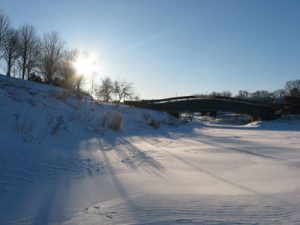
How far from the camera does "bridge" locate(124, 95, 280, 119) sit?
52938mm

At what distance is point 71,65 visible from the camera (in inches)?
2296

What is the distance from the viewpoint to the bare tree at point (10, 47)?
5109cm

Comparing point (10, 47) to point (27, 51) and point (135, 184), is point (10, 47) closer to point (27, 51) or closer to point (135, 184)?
point (27, 51)

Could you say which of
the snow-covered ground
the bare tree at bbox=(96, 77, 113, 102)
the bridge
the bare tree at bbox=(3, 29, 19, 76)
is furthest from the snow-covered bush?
the bare tree at bbox=(96, 77, 113, 102)

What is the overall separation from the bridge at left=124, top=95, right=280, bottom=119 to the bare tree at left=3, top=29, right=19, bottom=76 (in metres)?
19.4

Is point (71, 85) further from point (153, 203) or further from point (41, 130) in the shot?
point (153, 203)

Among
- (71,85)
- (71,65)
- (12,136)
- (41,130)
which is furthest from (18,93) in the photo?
(71,65)

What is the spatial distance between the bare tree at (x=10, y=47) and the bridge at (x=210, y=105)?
1936cm

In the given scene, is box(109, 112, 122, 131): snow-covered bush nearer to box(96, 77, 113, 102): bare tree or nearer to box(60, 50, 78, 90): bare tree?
box(60, 50, 78, 90): bare tree

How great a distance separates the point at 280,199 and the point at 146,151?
21.0 feet

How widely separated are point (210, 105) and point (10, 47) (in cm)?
3377

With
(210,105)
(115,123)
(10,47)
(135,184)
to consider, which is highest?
(10,47)

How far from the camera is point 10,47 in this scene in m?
51.5

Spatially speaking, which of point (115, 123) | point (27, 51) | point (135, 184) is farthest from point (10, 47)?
point (135, 184)
